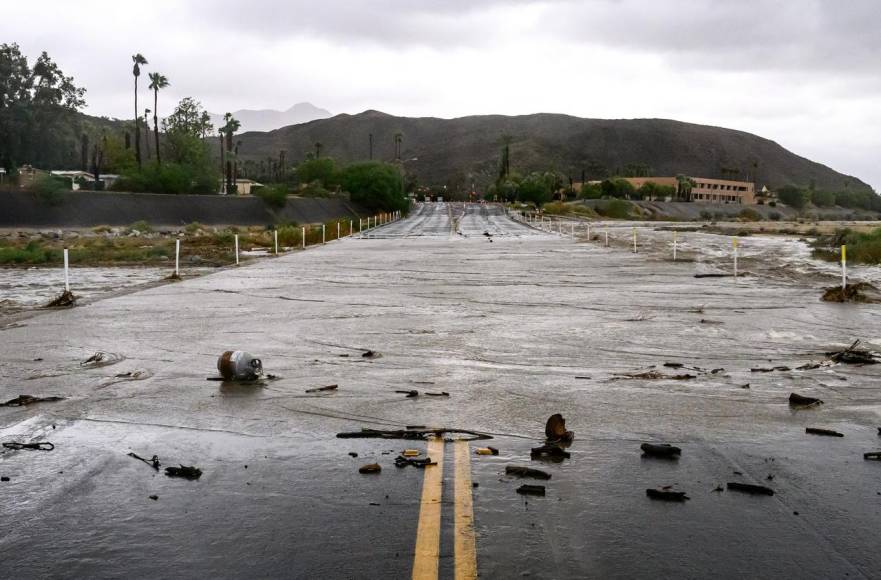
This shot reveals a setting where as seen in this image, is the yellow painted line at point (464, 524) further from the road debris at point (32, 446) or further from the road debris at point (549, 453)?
the road debris at point (32, 446)

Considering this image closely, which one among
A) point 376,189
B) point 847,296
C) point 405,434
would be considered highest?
point 376,189

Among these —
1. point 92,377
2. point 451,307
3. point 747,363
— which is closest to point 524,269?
point 451,307

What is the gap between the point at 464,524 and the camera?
197 inches

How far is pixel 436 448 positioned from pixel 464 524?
172cm

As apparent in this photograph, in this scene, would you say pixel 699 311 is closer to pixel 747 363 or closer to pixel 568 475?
pixel 747 363

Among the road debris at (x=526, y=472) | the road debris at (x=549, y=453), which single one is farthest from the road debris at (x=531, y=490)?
the road debris at (x=549, y=453)

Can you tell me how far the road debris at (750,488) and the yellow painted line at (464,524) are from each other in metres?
1.69

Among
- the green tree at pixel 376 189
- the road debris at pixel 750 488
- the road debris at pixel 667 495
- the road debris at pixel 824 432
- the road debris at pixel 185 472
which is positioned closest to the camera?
the road debris at pixel 667 495

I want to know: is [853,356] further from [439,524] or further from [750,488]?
[439,524]

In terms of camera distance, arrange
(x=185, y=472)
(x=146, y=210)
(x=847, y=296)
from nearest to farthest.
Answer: (x=185, y=472), (x=847, y=296), (x=146, y=210)

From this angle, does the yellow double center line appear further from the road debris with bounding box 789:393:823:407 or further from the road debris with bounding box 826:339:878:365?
the road debris with bounding box 826:339:878:365

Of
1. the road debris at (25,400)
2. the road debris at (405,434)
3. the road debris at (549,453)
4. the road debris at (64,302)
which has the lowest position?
the road debris at (64,302)

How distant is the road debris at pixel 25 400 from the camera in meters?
8.37

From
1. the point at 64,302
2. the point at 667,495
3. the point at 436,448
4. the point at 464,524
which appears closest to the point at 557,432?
the point at 436,448
